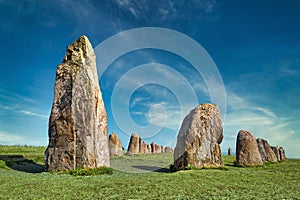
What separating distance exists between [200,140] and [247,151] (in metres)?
8.46

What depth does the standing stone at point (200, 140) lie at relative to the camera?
18.1 metres

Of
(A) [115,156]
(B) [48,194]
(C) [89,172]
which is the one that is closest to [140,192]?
(B) [48,194]

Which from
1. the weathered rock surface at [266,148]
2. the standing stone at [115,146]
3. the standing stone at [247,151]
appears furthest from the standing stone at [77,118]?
the weathered rock surface at [266,148]

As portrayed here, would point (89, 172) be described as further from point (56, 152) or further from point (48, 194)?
point (48, 194)

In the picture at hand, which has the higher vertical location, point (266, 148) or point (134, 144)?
point (134, 144)

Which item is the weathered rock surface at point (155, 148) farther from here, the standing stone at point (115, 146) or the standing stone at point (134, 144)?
the standing stone at point (115, 146)

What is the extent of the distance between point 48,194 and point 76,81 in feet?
28.3

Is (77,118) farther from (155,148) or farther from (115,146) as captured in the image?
(155,148)

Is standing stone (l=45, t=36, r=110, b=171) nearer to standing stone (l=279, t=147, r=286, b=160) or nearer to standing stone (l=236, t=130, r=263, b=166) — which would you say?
standing stone (l=236, t=130, r=263, b=166)

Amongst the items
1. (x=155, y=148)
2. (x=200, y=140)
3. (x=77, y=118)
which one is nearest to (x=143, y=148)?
(x=155, y=148)

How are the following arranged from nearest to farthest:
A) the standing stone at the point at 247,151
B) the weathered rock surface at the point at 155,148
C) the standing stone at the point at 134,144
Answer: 1. the standing stone at the point at 247,151
2. the standing stone at the point at 134,144
3. the weathered rock surface at the point at 155,148

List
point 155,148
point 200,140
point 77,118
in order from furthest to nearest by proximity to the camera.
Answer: point 155,148, point 200,140, point 77,118

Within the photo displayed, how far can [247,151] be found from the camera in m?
24.5

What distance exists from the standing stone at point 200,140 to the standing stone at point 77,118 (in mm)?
5414
